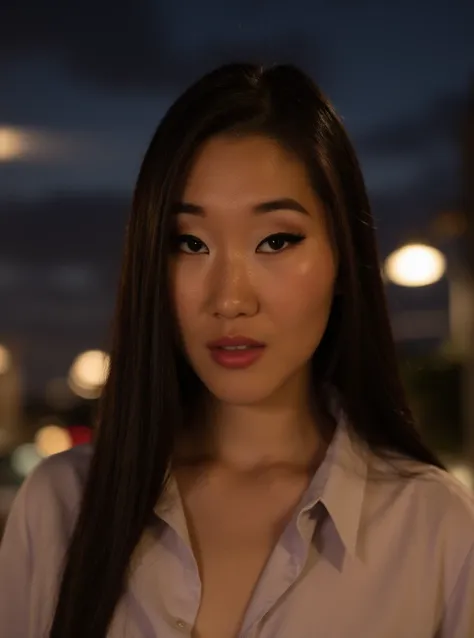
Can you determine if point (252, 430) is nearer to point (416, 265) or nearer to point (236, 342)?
point (236, 342)

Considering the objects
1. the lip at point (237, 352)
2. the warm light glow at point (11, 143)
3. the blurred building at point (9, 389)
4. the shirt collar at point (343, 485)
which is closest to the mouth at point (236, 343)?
the lip at point (237, 352)

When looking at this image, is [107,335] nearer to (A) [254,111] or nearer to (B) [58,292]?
(A) [254,111]

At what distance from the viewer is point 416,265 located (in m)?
4.81

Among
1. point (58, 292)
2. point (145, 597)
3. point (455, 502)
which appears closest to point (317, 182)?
point (455, 502)

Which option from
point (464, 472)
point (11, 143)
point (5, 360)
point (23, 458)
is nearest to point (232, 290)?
point (11, 143)

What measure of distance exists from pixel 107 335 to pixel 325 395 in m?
0.37

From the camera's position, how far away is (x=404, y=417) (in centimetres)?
153

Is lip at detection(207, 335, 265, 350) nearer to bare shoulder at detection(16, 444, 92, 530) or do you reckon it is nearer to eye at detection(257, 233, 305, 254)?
eye at detection(257, 233, 305, 254)

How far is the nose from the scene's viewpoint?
52.7 inches

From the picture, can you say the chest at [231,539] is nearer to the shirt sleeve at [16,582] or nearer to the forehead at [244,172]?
the shirt sleeve at [16,582]

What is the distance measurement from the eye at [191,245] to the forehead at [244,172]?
6 cm

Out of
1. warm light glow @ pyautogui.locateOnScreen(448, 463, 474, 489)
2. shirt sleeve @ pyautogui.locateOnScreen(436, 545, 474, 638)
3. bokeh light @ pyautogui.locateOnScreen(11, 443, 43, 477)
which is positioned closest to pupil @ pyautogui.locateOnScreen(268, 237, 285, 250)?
shirt sleeve @ pyautogui.locateOnScreen(436, 545, 474, 638)

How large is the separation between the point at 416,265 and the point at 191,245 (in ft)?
11.6

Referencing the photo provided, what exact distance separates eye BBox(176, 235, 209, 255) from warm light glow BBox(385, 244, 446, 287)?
3.34m
